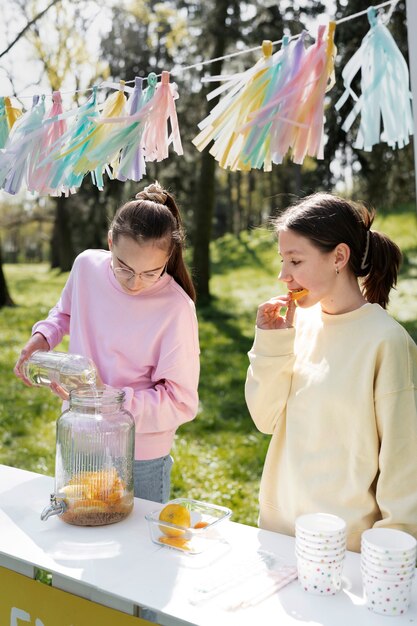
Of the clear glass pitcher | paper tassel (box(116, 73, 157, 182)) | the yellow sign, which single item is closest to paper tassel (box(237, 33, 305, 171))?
paper tassel (box(116, 73, 157, 182))

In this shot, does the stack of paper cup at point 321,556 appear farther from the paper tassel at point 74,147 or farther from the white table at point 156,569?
the paper tassel at point 74,147

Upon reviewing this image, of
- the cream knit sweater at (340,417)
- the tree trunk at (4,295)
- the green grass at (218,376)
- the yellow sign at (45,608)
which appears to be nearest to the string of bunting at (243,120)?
the cream knit sweater at (340,417)

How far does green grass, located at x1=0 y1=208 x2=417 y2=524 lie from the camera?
4781 mm

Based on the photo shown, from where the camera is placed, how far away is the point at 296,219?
1724mm

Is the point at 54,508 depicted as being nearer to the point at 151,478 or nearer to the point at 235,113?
the point at 151,478

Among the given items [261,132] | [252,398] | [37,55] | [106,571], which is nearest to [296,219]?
[261,132]

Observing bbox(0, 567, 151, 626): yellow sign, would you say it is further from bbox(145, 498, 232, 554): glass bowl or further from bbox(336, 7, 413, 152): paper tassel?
bbox(336, 7, 413, 152): paper tassel

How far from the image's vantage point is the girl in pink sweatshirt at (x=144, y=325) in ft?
6.32

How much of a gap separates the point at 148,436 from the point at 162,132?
81cm

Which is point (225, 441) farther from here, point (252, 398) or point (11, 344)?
point (252, 398)

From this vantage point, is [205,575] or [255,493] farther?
[255,493]

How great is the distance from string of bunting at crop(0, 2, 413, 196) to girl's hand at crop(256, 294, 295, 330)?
316mm

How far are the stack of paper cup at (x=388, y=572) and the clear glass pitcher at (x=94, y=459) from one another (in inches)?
25.3

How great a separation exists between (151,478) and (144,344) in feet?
1.28
